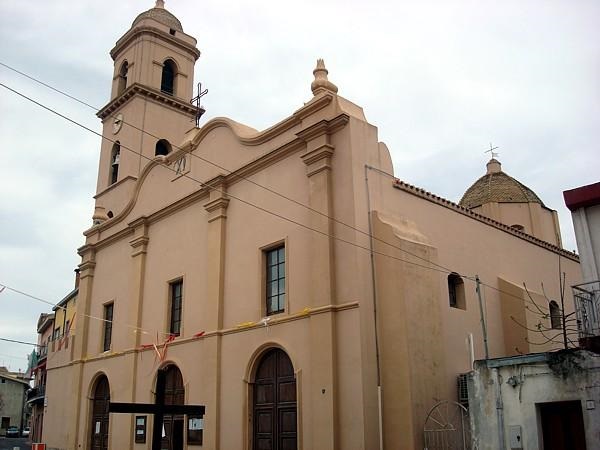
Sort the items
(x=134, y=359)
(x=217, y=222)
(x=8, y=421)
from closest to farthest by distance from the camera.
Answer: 1. (x=217, y=222)
2. (x=134, y=359)
3. (x=8, y=421)

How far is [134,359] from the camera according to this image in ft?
68.1

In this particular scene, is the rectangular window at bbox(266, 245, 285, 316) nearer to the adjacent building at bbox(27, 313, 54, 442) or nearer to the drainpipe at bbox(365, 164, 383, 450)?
the drainpipe at bbox(365, 164, 383, 450)

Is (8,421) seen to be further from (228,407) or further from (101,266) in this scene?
(228,407)

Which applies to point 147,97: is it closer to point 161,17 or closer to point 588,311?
point 161,17

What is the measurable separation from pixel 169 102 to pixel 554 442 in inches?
842

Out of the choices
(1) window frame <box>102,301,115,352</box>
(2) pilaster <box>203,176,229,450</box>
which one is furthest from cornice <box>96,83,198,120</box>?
(2) pilaster <box>203,176,229,450</box>

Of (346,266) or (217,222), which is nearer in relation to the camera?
(346,266)

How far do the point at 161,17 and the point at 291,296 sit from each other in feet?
60.4

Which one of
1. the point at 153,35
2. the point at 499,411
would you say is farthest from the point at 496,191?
the point at 499,411

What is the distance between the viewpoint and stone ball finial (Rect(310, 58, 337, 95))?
642 inches

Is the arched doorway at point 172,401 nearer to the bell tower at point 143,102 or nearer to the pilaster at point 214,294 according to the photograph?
the pilaster at point 214,294

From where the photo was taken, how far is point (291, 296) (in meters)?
15.9

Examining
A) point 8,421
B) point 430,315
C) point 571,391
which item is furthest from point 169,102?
point 8,421

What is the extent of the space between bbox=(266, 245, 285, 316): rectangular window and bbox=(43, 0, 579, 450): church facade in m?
0.05
